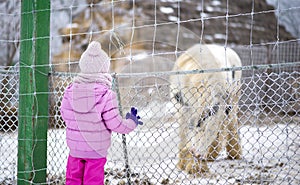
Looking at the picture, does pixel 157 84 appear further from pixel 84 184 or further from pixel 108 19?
pixel 84 184

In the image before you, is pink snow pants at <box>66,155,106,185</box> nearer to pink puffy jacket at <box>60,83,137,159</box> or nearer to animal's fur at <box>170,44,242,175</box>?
pink puffy jacket at <box>60,83,137,159</box>

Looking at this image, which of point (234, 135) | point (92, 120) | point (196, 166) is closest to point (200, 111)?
point (196, 166)

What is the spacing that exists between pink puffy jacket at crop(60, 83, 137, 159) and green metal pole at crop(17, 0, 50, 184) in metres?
0.23

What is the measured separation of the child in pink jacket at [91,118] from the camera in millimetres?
1438

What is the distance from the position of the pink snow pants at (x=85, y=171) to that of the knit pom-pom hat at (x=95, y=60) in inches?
13.3

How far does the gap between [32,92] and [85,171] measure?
1.40 feet

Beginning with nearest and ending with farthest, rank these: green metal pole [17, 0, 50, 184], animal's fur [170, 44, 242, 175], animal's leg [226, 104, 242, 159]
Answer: green metal pole [17, 0, 50, 184], animal's fur [170, 44, 242, 175], animal's leg [226, 104, 242, 159]

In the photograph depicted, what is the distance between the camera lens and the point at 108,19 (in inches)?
64.9

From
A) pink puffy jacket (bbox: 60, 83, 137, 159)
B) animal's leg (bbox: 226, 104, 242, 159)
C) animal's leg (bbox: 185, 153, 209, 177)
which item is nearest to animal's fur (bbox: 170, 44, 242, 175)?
animal's leg (bbox: 185, 153, 209, 177)

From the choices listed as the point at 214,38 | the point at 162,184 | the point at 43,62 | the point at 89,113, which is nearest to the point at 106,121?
the point at 89,113

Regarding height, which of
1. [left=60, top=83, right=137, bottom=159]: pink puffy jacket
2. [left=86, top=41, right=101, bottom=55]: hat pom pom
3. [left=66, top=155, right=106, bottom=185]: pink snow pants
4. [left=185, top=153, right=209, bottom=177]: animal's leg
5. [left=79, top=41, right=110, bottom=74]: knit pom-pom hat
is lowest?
[left=185, top=153, right=209, bottom=177]: animal's leg

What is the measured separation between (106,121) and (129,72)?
0.37 m

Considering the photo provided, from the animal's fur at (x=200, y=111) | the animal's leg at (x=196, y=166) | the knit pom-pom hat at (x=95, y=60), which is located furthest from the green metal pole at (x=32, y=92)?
the animal's leg at (x=196, y=166)

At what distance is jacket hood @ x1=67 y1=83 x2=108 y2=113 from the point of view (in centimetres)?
143
